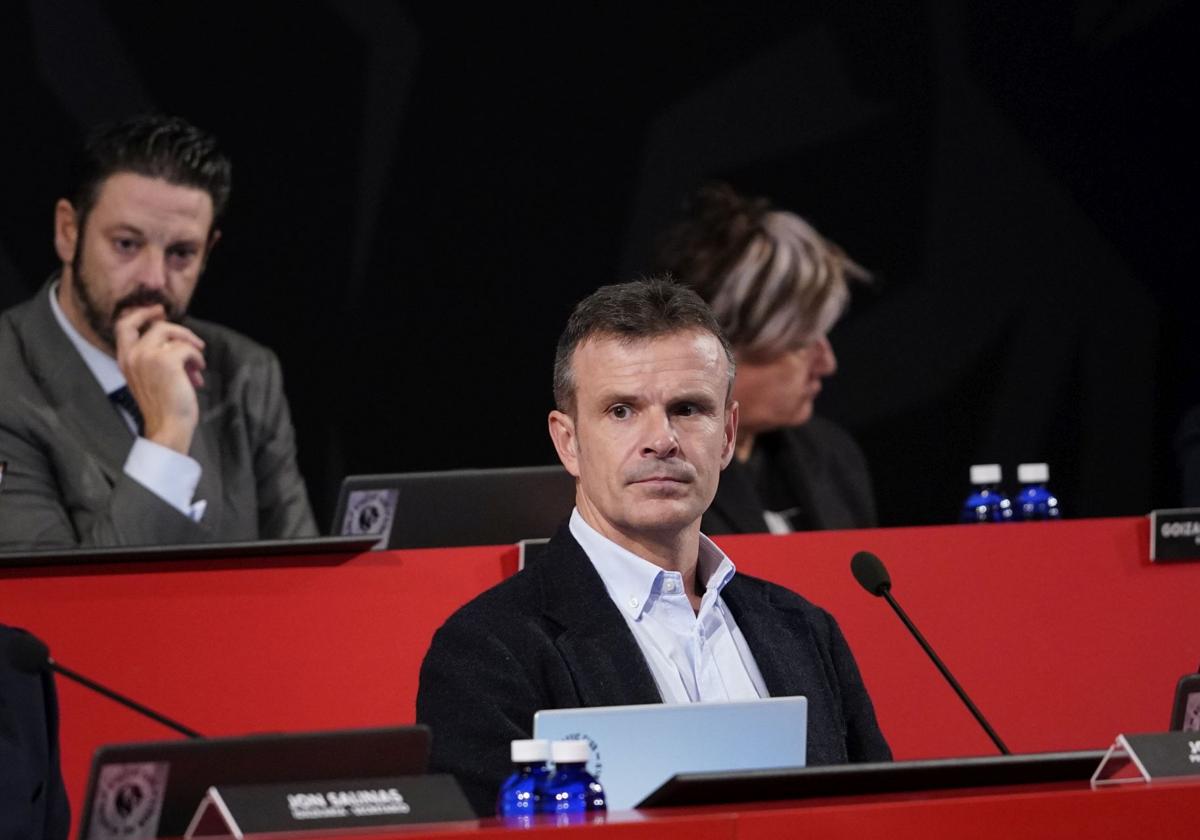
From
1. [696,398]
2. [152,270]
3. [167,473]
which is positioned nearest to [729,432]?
[696,398]

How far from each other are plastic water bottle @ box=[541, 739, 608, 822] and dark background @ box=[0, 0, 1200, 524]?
3.24 m

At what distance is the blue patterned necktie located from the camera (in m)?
4.58

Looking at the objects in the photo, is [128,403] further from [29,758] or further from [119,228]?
[29,758]

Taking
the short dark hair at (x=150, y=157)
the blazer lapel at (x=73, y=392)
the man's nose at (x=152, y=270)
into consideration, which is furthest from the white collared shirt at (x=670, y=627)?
the short dark hair at (x=150, y=157)

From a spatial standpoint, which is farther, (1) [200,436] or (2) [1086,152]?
(2) [1086,152]

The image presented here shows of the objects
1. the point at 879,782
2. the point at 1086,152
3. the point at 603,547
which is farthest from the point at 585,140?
the point at 879,782

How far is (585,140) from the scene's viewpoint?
523 cm

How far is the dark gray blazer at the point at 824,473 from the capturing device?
4.84 metres

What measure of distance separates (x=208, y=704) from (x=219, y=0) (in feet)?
7.96

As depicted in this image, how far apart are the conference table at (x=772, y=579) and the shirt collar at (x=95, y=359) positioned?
159 centimetres

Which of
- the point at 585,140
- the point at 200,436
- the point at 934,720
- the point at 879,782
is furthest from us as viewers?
the point at 585,140

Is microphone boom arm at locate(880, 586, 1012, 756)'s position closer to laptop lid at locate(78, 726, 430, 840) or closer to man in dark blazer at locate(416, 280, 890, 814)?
man in dark blazer at locate(416, 280, 890, 814)

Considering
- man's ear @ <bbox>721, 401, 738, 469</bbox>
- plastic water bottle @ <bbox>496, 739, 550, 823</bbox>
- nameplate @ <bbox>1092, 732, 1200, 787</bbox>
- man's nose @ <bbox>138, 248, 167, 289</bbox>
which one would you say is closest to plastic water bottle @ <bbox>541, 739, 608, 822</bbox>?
plastic water bottle @ <bbox>496, 739, 550, 823</bbox>

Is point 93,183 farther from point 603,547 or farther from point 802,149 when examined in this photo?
point 603,547
